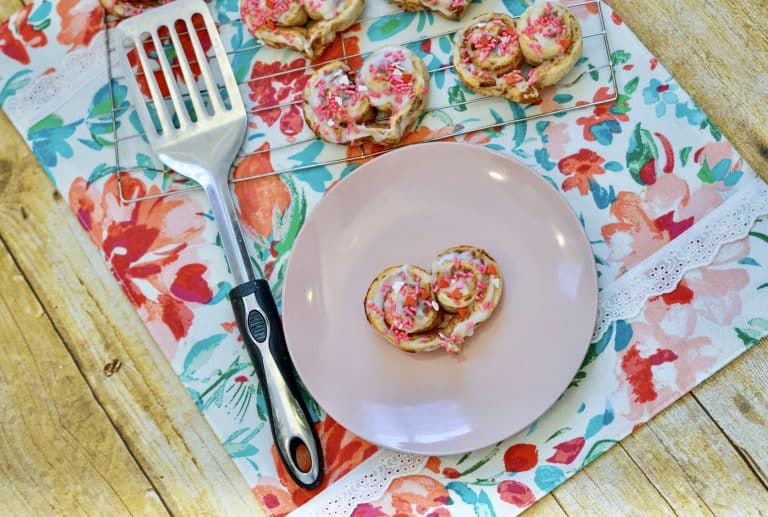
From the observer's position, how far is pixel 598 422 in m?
1.16

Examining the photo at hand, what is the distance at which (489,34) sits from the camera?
1.22 meters

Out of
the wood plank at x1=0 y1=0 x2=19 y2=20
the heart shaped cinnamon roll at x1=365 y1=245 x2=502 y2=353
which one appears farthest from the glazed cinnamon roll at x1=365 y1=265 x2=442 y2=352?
the wood plank at x1=0 y1=0 x2=19 y2=20

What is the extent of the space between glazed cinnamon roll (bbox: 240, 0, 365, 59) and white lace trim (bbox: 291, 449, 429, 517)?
26.9 inches

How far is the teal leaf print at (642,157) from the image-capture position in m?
1.21

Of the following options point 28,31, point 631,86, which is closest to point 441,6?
point 631,86

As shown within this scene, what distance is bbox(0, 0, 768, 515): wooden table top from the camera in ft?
3.75

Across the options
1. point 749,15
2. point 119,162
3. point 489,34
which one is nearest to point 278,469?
point 119,162

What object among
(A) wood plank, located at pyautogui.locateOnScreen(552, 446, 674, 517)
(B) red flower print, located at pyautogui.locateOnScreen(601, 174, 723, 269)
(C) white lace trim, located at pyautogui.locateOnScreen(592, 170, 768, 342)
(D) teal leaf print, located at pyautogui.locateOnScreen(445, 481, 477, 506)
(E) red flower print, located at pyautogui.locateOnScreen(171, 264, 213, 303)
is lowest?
(A) wood plank, located at pyautogui.locateOnScreen(552, 446, 674, 517)

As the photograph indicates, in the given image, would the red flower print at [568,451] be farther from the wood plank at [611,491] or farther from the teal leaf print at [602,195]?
the teal leaf print at [602,195]

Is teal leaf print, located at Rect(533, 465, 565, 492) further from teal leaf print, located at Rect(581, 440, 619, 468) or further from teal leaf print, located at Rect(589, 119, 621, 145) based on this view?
teal leaf print, located at Rect(589, 119, 621, 145)

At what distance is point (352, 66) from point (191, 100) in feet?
0.94

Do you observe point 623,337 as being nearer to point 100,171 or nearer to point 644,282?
point 644,282

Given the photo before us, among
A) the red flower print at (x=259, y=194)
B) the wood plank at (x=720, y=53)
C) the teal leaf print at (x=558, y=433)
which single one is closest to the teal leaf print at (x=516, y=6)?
the wood plank at (x=720, y=53)

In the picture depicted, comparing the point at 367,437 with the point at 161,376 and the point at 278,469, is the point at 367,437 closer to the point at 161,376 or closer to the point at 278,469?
the point at 278,469
